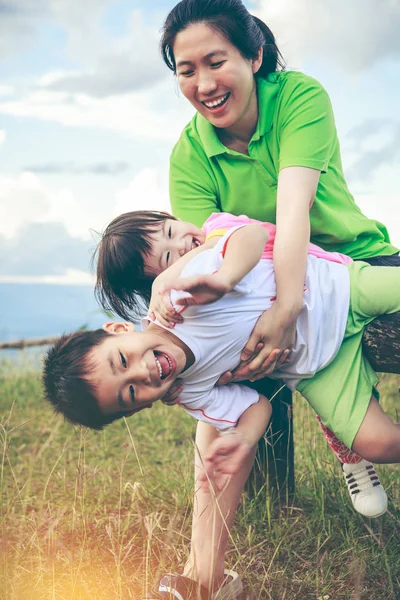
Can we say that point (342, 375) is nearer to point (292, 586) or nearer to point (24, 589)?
point (292, 586)

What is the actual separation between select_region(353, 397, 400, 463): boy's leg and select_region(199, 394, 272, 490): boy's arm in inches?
14.2

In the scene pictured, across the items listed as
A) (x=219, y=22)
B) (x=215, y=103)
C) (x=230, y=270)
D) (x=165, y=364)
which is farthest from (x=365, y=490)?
(x=219, y=22)

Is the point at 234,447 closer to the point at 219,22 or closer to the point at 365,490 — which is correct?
the point at 365,490

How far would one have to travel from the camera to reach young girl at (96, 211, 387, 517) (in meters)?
2.62

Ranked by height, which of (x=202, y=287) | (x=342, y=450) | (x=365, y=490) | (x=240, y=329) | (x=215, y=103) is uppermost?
(x=215, y=103)

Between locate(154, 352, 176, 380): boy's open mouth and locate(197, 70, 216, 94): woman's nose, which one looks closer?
locate(154, 352, 176, 380): boy's open mouth

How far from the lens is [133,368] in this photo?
7.52ft

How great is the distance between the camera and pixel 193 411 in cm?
247

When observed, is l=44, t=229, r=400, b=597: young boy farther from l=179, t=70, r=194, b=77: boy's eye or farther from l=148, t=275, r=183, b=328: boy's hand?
l=179, t=70, r=194, b=77: boy's eye

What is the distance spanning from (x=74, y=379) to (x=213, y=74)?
4.12ft

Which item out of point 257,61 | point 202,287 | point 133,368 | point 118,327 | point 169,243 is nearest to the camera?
point 202,287

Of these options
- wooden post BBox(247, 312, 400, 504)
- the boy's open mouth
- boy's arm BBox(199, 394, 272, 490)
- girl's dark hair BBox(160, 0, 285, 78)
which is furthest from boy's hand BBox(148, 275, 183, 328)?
girl's dark hair BBox(160, 0, 285, 78)

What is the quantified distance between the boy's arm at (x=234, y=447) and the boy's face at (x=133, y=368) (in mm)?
286

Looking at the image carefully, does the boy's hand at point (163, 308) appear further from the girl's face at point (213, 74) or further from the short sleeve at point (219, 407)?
the girl's face at point (213, 74)
